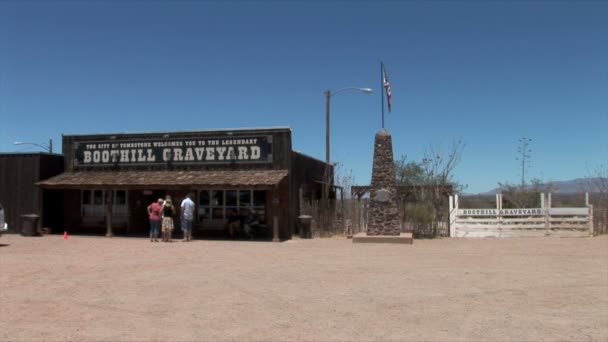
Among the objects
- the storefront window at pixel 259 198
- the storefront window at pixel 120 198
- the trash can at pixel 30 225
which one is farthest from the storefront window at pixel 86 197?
the storefront window at pixel 259 198

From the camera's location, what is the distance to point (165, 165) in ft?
73.4

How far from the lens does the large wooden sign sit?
69.5ft

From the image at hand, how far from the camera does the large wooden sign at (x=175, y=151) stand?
21.2 metres

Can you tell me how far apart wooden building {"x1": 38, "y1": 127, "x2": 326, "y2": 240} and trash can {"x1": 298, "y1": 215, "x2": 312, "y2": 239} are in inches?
19.9

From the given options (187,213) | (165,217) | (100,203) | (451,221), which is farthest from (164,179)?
(451,221)

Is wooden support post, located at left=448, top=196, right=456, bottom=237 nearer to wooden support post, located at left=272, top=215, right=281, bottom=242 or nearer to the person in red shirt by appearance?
wooden support post, located at left=272, top=215, right=281, bottom=242

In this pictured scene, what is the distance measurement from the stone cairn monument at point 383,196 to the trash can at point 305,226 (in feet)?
7.25

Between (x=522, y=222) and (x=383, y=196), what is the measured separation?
5.88 metres

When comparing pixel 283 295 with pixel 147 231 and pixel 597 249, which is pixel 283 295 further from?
pixel 147 231

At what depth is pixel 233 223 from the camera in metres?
20.6

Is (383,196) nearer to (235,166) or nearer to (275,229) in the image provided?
(275,229)

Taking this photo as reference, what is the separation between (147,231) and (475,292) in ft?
55.7

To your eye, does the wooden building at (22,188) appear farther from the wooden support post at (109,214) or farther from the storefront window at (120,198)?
the wooden support post at (109,214)

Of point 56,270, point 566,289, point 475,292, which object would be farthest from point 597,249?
point 56,270
